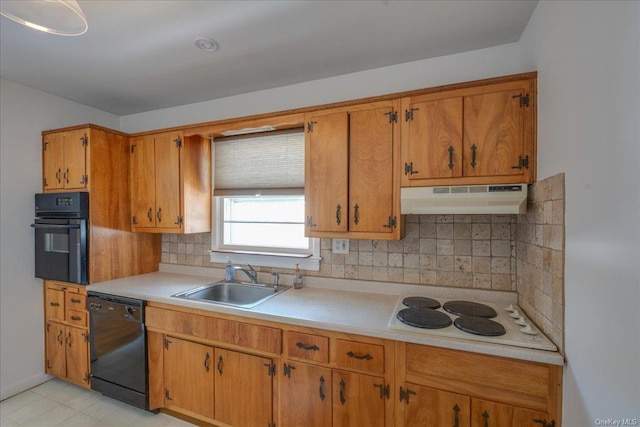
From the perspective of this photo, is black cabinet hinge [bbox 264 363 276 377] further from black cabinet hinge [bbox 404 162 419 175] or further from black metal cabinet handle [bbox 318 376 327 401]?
black cabinet hinge [bbox 404 162 419 175]

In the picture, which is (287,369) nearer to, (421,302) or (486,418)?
(421,302)

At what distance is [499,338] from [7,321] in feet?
11.7

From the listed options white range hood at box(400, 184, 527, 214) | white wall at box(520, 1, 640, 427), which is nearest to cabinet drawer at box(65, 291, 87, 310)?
white range hood at box(400, 184, 527, 214)

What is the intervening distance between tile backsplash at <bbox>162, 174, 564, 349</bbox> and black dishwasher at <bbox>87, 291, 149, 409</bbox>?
3.43ft

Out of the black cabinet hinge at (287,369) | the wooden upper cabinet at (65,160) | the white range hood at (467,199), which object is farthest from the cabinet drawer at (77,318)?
the white range hood at (467,199)

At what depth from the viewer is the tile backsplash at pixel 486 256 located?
48.7 inches

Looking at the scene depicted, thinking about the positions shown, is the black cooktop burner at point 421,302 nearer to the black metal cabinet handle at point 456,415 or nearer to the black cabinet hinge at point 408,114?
the black metal cabinet handle at point 456,415

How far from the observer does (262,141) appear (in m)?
2.38

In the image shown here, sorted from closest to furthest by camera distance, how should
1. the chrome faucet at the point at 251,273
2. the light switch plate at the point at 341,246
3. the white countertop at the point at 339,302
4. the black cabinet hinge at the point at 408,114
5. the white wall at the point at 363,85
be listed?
the white countertop at the point at 339,302 → the black cabinet hinge at the point at 408,114 → the white wall at the point at 363,85 → the light switch plate at the point at 341,246 → the chrome faucet at the point at 251,273

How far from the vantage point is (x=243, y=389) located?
1758 mm

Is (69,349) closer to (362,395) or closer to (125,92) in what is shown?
(125,92)

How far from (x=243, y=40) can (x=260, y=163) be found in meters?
0.94

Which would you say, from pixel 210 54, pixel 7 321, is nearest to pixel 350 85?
pixel 210 54

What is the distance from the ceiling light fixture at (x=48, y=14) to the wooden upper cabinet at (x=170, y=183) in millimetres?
1218
